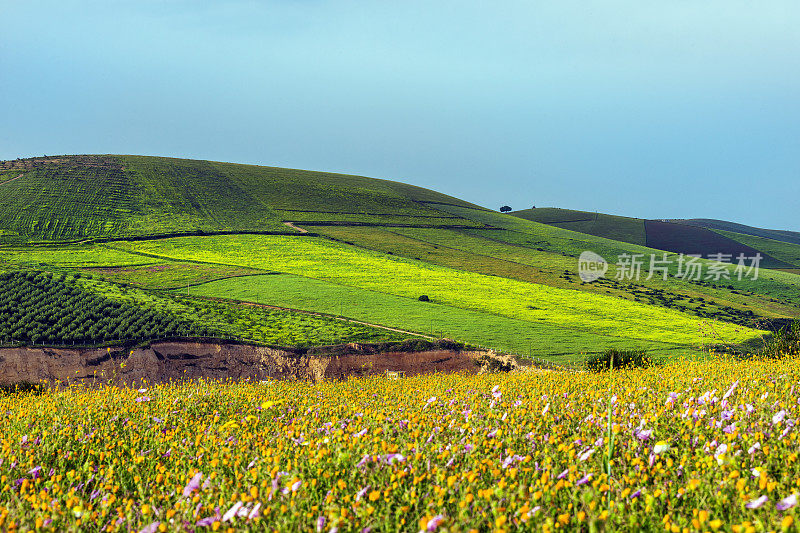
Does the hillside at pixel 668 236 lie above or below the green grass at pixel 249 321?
above

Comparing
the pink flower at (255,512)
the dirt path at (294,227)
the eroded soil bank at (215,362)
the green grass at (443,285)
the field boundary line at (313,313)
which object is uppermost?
the dirt path at (294,227)

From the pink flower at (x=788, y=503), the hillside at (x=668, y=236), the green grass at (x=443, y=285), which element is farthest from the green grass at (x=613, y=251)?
the pink flower at (x=788, y=503)

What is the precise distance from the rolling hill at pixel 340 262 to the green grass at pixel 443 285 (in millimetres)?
275

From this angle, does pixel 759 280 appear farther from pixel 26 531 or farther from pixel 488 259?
pixel 26 531

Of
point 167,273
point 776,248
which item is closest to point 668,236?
point 776,248

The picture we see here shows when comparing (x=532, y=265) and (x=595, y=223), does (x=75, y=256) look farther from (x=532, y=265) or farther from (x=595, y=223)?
(x=595, y=223)

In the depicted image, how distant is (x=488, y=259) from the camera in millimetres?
82750

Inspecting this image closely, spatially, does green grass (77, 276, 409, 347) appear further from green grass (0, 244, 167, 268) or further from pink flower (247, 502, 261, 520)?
pink flower (247, 502, 261, 520)

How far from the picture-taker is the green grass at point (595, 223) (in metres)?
133

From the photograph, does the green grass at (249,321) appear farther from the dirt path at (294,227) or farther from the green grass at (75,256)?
the dirt path at (294,227)

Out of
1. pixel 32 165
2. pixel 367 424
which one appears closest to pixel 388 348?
pixel 367 424

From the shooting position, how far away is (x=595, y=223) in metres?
146

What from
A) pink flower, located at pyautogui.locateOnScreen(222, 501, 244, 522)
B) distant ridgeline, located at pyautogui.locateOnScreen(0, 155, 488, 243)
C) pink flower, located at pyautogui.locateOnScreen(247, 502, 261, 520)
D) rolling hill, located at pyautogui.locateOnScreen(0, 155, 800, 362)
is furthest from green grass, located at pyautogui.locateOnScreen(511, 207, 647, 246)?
pink flower, located at pyautogui.locateOnScreen(222, 501, 244, 522)

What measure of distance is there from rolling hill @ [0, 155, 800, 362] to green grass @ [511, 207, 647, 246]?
5.76 ft
